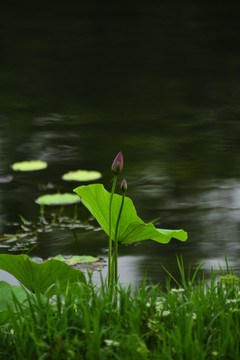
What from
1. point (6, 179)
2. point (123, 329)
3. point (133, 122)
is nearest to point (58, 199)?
point (6, 179)

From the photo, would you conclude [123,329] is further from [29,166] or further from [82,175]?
[29,166]

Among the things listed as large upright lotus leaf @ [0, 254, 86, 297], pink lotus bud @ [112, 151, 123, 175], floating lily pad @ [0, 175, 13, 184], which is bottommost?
large upright lotus leaf @ [0, 254, 86, 297]

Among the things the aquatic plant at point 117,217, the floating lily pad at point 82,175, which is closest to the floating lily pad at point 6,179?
the floating lily pad at point 82,175

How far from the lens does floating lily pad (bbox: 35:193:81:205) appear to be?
9.46ft

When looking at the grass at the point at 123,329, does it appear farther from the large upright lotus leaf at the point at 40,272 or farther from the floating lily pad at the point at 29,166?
the floating lily pad at the point at 29,166

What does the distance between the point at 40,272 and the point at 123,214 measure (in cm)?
27

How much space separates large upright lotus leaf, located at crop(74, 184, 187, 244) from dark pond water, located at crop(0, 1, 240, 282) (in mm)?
502

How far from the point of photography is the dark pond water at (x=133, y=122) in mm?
2580

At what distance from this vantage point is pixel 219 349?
1373mm

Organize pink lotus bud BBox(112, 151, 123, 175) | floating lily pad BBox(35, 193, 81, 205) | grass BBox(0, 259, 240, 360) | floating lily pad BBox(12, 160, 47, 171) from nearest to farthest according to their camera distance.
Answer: grass BBox(0, 259, 240, 360)
pink lotus bud BBox(112, 151, 123, 175)
floating lily pad BBox(35, 193, 81, 205)
floating lily pad BBox(12, 160, 47, 171)

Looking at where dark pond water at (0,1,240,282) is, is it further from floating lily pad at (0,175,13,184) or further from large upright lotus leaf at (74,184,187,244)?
large upright lotus leaf at (74,184,187,244)

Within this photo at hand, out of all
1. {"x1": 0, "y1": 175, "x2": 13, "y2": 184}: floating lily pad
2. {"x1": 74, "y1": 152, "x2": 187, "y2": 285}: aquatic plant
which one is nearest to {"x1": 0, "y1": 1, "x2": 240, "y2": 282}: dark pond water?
{"x1": 0, "y1": 175, "x2": 13, "y2": 184}: floating lily pad

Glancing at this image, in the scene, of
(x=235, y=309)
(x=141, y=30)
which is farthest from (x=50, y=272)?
(x=141, y=30)

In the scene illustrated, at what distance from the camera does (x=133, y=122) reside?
4.18 metres
